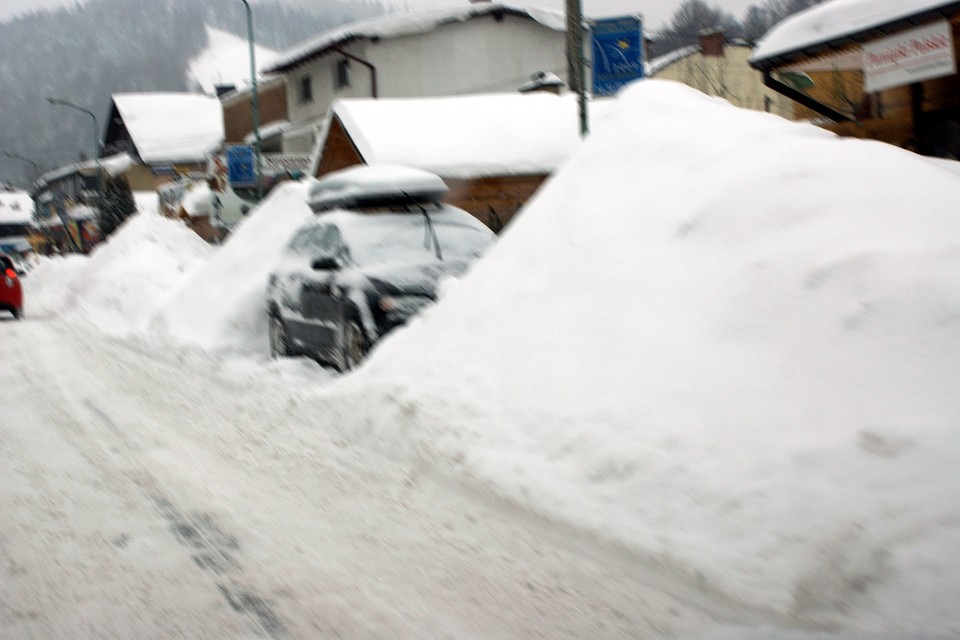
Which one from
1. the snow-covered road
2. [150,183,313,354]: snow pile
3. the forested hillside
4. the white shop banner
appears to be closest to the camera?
the snow-covered road

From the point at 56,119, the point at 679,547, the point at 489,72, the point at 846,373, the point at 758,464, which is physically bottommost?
the point at 679,547

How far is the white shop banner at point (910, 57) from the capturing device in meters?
10.2

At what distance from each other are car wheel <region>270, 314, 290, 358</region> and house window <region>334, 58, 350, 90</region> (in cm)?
2635

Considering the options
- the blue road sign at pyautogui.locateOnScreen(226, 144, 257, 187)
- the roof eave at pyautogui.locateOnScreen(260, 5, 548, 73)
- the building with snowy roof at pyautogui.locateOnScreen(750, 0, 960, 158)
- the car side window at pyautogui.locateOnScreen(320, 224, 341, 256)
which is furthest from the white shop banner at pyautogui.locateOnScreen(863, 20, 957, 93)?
the roof eave at pyautogui.locateOnScreen(260, 5, 548, 73)

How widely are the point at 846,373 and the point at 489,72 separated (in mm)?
33515

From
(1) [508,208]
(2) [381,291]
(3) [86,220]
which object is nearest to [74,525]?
(2) [381,291]

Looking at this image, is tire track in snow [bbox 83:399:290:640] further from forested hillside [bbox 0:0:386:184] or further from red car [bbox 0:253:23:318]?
forested hillside [bbox 0:0:386:184]

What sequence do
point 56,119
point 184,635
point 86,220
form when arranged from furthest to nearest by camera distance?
point 56,119
point 86,220
point 184,635

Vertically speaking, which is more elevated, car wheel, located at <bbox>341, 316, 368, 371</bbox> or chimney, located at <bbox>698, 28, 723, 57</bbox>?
chimney, located at <bbox>698, 28, 723, 57</bbox>

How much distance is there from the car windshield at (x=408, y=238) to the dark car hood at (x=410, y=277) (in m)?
0.18

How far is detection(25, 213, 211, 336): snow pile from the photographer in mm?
18016

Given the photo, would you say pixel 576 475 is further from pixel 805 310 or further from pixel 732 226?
pixel 732 226

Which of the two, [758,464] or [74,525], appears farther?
[74,525]

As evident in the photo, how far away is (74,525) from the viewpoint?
4961mm
